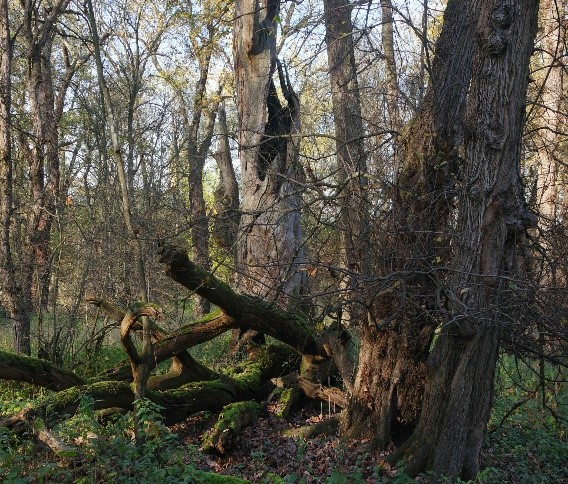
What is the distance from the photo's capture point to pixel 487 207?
19.0 ft

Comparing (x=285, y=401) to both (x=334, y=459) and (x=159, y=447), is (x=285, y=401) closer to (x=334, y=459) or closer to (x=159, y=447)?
(x=334, y=459)

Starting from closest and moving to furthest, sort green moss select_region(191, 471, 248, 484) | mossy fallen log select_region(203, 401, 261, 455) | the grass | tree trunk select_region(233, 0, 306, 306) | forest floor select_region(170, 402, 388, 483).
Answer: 1. green moss select_region(191, 471, 248, 484)
2. the grass
3. forest floor select_region(170, 402, 388, 483)
4. mossy fallen log select_region(203, 401, 261, 455)
5. tree trunk select_region(233, 0, 306, 306)

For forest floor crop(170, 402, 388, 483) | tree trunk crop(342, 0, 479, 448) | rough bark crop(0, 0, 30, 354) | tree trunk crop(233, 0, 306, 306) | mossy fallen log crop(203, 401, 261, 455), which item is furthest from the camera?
tree trunk crop(233, 0, 306, 306)

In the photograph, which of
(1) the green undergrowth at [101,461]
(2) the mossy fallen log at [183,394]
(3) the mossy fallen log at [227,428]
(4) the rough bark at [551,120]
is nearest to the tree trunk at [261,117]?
(2) the mossy fallen log at [183,394]

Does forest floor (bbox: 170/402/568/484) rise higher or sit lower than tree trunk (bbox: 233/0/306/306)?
lower

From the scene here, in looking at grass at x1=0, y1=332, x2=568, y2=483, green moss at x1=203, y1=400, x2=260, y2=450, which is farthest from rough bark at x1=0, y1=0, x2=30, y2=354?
green moss at x1=203, y1=400, x2=260, y2=450

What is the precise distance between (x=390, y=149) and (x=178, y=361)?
3982 millimetres

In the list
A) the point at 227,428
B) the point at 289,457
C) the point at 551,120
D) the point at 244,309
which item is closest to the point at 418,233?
the point at 244,309

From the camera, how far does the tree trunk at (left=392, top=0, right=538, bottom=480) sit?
5680 millimetres

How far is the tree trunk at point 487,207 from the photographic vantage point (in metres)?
5.68

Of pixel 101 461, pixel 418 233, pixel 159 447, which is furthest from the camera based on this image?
pixel 418 233

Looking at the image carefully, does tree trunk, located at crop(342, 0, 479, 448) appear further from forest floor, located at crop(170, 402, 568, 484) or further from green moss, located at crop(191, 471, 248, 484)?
green moss, located at crop(191, 471, 248, 484)

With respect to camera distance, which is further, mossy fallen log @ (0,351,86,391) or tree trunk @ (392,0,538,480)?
mossy fallen log @ (0,351,86,391)

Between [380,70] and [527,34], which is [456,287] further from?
[380,70]
